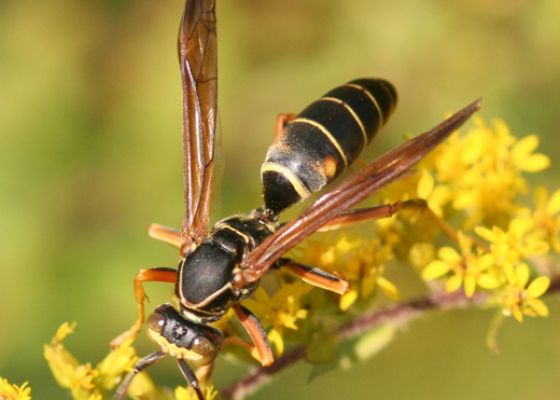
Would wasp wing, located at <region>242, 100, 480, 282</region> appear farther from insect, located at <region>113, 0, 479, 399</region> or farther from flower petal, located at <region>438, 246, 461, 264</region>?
flower petal, located at <region>438, 246, 461, 264</region>

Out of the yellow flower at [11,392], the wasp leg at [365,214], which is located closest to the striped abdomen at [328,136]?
the wasp leg at [365,214]

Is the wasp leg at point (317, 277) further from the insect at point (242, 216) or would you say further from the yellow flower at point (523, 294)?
the yellow flower at point (523, 294)

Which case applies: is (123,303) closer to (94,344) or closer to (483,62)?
(94,344)

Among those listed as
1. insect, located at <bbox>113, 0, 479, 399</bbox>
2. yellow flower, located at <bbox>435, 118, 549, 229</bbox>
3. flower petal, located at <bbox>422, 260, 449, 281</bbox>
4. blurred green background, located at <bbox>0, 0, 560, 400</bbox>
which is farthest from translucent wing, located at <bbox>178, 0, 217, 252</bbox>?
blurred green background, located at <bbox>0, 0, 560, 400</bbox>

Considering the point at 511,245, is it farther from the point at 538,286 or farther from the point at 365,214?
the point at 365,214

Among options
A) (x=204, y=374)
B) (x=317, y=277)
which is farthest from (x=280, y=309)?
(x=204, y=374)

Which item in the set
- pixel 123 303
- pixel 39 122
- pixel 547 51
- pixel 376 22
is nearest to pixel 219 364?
pixel 123 303
